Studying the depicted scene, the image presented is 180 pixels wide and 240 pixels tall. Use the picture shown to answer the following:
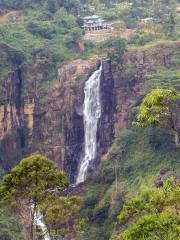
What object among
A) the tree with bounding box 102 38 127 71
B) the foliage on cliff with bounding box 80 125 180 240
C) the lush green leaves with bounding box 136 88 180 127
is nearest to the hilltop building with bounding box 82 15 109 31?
the tree with bounding box 102 38 127 71

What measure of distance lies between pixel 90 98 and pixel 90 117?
125cm

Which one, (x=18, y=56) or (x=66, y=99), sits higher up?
(x=18, y=56)

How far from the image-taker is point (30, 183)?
12.5 metres

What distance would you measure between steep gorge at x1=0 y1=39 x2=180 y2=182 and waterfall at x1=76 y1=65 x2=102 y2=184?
28cm

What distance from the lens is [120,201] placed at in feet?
87.6

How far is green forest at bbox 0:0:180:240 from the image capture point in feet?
90.8

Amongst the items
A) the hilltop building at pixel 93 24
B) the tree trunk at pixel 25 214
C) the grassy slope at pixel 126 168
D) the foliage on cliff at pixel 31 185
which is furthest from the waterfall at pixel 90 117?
the foliage on cliff at pixel 31 185

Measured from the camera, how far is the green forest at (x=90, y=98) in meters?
27.7

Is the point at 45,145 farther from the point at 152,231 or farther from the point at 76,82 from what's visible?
the point at 152,231

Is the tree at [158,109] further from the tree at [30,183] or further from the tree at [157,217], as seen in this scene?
the tree at [30,183]

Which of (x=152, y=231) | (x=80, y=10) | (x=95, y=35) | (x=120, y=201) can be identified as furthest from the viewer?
(x=80, y=10)

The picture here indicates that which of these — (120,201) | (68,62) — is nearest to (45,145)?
(68,62)

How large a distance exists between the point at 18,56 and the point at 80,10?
12.2m

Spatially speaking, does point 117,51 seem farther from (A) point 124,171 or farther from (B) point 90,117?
(A) point 124,171
